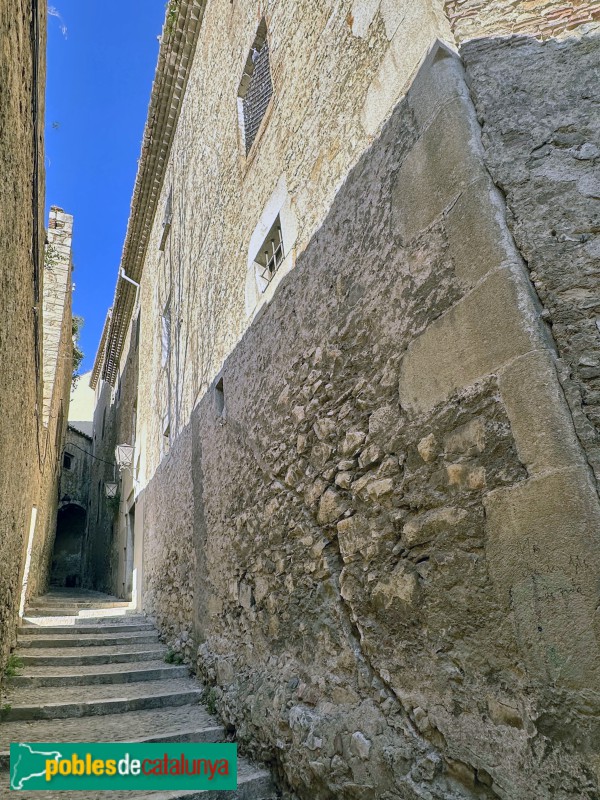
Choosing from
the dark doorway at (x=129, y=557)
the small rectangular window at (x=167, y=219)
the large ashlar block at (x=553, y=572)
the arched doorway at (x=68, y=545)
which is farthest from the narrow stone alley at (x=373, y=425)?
the arched doorway at (x=68, y=545)

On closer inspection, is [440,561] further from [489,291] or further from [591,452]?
[489,291]

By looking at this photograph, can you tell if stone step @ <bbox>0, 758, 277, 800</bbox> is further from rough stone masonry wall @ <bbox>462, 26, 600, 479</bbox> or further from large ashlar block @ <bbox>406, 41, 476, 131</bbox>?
large ashlar block @ <bbox>406, 41, 476, 131</bbox>

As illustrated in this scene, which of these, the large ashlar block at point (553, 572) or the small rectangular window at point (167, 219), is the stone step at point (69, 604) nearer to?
the small rectangular window at point (167, 219)

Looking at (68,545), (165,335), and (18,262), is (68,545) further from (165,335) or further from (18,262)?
(18,262)

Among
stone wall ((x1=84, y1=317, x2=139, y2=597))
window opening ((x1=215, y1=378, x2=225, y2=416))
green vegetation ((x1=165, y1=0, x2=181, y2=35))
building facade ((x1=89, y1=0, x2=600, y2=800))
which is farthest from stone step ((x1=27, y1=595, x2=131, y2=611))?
green vegetation ((x1=165, y1=0, x2=181, y2=35))

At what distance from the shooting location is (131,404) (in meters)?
11.0

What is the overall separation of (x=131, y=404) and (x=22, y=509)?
639 cm

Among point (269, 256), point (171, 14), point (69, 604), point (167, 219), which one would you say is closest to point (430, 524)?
point (269, 256)

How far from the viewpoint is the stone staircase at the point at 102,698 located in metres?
2.74

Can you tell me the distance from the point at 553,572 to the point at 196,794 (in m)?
2.22

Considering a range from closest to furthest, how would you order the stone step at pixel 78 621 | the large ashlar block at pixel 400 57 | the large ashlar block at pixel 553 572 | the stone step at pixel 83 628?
the large ashlar block at pixel 553 572
the large ashlar block at pixel 400 57
the stone step at pixel 83 628
the stone step at pixel 78 621

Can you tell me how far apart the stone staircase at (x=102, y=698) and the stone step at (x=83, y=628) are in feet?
0.03

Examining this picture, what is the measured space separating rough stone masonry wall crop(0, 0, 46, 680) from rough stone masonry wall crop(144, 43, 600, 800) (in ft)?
5.58

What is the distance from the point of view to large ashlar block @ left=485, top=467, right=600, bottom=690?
4.35ft
